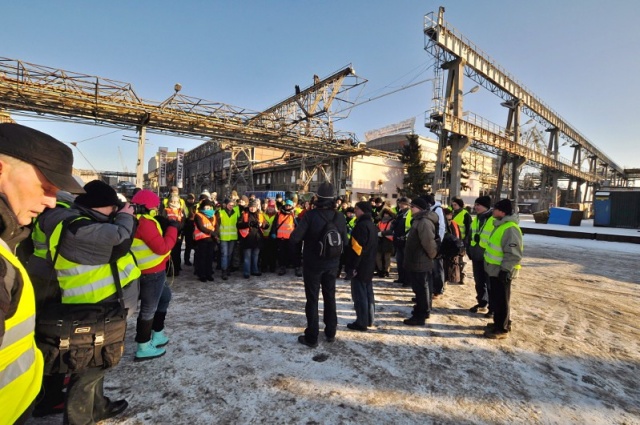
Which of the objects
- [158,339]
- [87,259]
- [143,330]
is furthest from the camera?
[158,339]

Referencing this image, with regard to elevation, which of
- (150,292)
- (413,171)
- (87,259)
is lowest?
(150,292)

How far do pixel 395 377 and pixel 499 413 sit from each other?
92 centimetres

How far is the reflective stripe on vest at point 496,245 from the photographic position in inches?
155

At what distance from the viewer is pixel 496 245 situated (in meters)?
4.00

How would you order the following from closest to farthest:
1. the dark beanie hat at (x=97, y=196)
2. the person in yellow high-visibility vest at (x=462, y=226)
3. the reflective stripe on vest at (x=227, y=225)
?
the dark beanie hat at (x=97, y=196)
the reflective stripe on vest at (x=227, y=225)
the person in yellow high-visibility vest at (x=462, y=226)

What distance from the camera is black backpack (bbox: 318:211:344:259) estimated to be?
3.52 metres

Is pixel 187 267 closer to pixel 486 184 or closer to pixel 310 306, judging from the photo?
pixel 310 306

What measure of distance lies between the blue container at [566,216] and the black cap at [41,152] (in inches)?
981

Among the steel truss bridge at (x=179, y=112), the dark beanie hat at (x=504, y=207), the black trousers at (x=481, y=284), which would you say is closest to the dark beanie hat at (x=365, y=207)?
the dark beanie hat at (x=504, y=207)

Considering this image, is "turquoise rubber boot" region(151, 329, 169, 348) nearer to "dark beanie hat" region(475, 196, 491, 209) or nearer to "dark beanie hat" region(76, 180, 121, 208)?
"dark beanie hat" region(76, 180, 121, 208)

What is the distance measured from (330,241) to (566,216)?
22.6m

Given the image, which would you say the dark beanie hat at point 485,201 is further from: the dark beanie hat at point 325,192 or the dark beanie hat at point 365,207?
the dark beanie hat at point 325,192

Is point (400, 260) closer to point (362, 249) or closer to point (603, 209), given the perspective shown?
point (362, 249)

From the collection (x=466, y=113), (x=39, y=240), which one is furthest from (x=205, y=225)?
(x=466, y=113)
